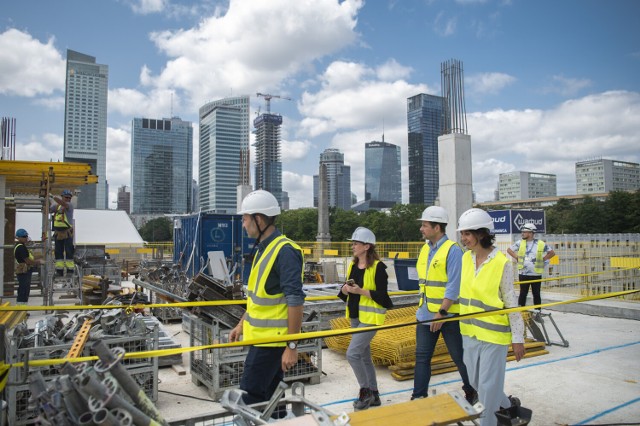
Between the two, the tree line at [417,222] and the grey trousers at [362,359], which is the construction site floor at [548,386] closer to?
the grey trousers at [362,359]

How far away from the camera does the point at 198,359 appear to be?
5645mm

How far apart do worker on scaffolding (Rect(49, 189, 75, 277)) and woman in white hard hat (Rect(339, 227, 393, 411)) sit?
8749mm

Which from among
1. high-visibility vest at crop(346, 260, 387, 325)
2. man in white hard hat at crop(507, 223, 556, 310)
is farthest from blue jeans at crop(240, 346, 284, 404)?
man in white hard hat at crop(507, 223, 556, 310)

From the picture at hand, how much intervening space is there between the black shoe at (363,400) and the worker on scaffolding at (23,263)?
852 centimetres

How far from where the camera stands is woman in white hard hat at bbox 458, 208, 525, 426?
3475mm

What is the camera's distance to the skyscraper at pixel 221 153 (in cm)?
14688

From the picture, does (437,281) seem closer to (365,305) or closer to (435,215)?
(435,215)

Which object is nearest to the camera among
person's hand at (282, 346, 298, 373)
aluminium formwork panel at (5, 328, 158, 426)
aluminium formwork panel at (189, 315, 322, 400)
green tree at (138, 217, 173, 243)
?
person's hand at (282, 346, 298, 373)

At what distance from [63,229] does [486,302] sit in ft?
36.8

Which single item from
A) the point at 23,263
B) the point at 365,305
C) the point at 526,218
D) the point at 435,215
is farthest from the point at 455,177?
the point at 23,263

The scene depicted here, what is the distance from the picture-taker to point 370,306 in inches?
193

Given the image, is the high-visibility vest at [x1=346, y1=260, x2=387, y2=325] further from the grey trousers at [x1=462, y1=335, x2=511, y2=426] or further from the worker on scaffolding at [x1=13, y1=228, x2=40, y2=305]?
the worker on scaffolding at [x1=13, y1=228, x2=40, y2=305]

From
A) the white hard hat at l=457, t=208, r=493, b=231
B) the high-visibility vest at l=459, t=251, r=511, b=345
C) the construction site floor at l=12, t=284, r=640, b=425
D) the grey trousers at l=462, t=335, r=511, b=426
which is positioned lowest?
the construction site floor at l=12, t=284, r=640, b=425

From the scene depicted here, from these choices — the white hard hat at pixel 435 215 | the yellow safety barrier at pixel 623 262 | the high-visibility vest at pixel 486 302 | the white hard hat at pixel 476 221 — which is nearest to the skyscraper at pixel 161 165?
the yellow safety barrier at pixel 623 262
